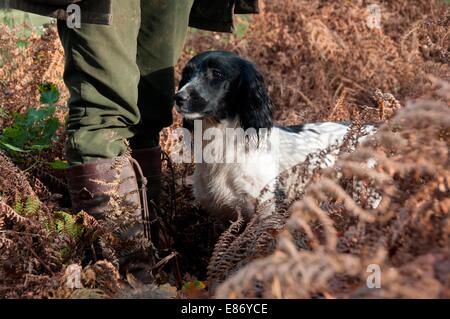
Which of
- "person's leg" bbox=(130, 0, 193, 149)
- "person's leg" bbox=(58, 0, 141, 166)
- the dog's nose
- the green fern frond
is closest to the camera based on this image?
"person's leg" bbox=(58, 0, 141, 166)

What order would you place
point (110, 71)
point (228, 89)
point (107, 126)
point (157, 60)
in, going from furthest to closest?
point (228, 89) < point (157, 60) < point (107, 126) < point (110, 71)

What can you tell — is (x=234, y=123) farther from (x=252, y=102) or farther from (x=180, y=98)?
(x=180, y=98)

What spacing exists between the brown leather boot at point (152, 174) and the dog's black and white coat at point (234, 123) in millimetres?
499

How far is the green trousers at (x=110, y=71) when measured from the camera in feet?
11.0

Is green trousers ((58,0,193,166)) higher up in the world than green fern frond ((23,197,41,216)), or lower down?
higher up

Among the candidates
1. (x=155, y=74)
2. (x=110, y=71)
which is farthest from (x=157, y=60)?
(x=110, y=71)

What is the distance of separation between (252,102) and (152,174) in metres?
0.92

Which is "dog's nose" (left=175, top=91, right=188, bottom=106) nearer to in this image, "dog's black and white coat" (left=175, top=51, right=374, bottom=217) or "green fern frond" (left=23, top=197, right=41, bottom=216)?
"dog's black and white coat" (left=175, top=51, right=374, bottom=217)

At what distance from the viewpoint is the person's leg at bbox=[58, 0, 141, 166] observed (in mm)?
3346

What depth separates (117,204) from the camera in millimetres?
3420

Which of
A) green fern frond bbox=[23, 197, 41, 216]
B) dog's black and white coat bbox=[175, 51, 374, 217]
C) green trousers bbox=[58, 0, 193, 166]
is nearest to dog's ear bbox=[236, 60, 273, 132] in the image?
dog's black and white coat bbox=[175, 51, 374, 217]

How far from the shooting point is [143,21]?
153 inches

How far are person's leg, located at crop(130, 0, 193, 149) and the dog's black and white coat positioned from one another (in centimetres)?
43
